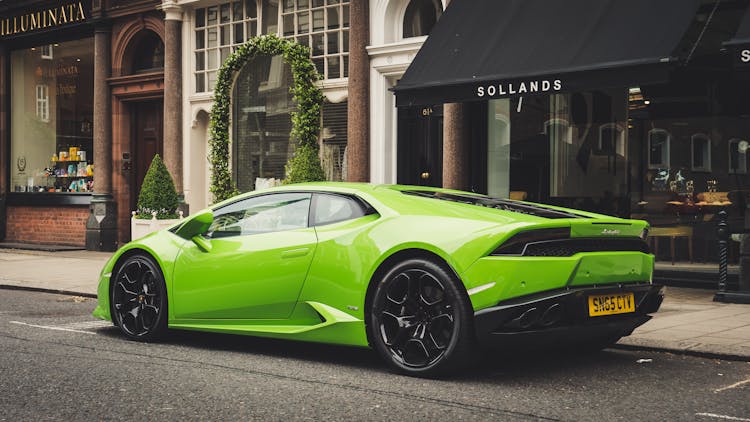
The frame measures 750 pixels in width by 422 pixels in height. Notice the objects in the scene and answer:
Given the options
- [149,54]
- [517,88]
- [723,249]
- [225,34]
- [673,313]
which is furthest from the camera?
[149,54]

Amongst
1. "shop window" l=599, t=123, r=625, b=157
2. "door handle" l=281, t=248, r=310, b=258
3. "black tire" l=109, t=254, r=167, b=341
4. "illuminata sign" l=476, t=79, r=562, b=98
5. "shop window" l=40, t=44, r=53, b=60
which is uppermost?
"shop window" l=40, t=44, r=53, b=60

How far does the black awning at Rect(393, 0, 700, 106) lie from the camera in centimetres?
1038

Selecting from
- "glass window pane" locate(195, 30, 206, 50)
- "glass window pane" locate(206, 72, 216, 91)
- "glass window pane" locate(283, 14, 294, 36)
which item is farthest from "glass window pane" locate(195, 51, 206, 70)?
"glass window pane" locate(283, 14, 294, 36)

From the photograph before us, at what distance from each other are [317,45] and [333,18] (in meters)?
0.55

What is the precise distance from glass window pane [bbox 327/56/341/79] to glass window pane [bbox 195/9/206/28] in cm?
359

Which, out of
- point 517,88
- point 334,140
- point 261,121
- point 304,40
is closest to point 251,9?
point 304,40

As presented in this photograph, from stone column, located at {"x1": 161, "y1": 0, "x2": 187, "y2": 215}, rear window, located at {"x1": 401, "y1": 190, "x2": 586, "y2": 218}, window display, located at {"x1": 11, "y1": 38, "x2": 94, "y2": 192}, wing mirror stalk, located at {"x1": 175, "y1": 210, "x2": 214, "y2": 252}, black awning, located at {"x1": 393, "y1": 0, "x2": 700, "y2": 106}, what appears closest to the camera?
rear window, located at {"x1": 401, "y1": 190, "x2": 586, "y2": 218}

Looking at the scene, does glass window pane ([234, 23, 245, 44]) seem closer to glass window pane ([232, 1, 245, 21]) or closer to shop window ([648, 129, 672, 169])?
glass window pane ([232, 1, 245, 21])

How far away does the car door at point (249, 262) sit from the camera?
268 inches

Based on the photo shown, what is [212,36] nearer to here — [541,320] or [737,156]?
[737,156]

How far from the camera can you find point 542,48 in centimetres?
1139

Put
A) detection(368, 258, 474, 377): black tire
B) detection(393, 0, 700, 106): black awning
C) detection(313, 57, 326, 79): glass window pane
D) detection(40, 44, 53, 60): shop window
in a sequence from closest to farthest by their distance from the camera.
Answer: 1. detection(368, 258, 474, 377): black tire
2. detection(393, 0, 700, 106): black awning
3. detection(313, 57, 326, 79): glass window pane
4. detection(40, 44, 53, 60): shop window

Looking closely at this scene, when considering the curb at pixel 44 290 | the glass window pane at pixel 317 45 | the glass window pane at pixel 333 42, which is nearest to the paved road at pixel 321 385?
the curb at pixel 44 290

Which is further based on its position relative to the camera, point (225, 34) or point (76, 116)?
point (76, 116)
